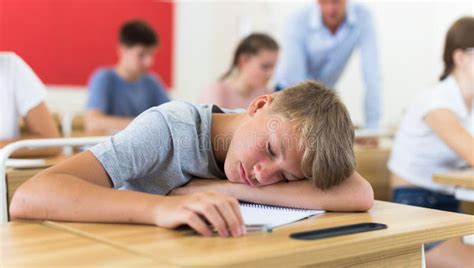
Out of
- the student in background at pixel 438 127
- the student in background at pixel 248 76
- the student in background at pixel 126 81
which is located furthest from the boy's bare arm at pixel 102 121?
the student in background at pixel 438 127

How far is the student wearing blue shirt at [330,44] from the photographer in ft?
12.1

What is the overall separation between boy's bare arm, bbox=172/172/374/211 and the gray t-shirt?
0.17 ft

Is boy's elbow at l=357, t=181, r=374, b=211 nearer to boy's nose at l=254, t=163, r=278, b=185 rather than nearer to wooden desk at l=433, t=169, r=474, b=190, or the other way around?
boy's nose at l=254, t=163, r=278, b=185

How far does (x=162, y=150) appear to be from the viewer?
1.33 m

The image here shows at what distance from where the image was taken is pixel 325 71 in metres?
3.87

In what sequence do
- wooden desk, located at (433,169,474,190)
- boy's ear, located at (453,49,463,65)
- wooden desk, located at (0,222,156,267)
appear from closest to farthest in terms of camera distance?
wooden desk, located at (0,222,156,267) → wooden desk, located at (433,169,474,190) → boy's ear, located at (453,49,463,65)

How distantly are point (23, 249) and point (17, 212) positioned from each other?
0.23 metres

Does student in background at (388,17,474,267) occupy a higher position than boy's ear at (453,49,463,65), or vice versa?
boy's ear at (453,49,463,65)

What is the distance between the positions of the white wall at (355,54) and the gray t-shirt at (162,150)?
4.16 m

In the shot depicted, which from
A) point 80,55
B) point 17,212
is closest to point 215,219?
point 17,212

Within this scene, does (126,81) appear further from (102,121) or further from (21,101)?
(21,101)

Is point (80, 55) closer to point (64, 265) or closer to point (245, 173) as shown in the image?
point (245, 173)

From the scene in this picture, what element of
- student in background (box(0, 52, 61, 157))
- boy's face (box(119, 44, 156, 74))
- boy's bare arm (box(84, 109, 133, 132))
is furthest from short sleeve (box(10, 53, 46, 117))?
boy's face (box(119, 44, 156, 74))

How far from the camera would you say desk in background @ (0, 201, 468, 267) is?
904mm
